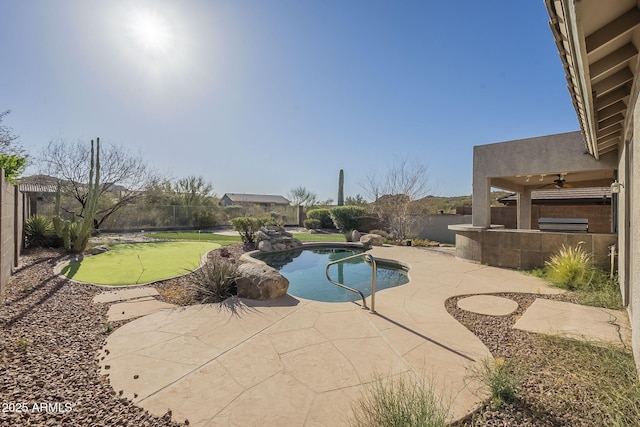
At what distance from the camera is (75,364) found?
2.87m

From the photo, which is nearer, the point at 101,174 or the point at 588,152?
the point at 588,152

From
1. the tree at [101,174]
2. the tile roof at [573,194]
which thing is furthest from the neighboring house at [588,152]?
the tree at [101,174]

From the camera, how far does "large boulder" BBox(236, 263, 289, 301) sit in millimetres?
5055

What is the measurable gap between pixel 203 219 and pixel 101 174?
711cm

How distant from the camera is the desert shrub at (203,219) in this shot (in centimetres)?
2219

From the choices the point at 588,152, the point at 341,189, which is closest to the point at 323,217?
the point at 341,189

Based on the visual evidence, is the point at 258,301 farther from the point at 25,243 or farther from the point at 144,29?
the point at 25,243

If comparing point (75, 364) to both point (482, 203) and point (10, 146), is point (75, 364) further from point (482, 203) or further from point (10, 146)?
point (10, 146)

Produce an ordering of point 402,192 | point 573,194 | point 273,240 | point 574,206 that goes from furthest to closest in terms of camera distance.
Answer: point 402,192
point 574,206
point 573,194
point 273,240

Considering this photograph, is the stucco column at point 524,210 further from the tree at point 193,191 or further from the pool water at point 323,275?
the tree at point 193,191

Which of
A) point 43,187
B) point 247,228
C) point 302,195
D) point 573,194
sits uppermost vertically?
point 302,195

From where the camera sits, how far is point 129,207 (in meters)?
19.8

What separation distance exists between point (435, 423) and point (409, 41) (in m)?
9.83

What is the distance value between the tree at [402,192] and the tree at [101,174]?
54.5 ft
